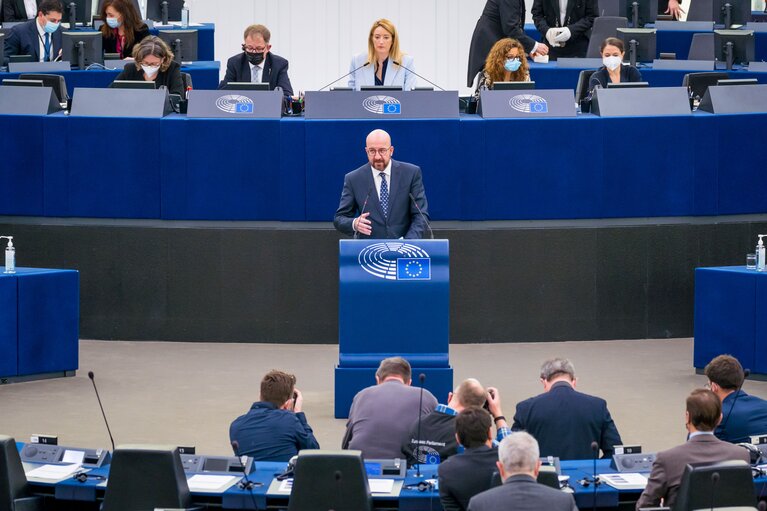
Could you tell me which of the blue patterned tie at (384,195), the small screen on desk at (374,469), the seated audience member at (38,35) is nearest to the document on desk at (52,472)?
the small screen on desk at (374,469)

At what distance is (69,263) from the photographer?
11297 millimetres

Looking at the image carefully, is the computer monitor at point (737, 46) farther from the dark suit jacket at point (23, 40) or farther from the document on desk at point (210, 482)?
the document on desk at point (210, 482)

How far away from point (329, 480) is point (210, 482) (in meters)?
0.67

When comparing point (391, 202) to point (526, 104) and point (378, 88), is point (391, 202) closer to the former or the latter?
point (378, 88)

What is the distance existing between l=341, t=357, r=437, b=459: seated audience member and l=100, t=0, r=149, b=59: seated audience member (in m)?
7.54

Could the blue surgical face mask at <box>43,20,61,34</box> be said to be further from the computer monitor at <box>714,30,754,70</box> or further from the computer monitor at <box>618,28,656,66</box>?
the computer monitor at <box>714,30,754,70</box>

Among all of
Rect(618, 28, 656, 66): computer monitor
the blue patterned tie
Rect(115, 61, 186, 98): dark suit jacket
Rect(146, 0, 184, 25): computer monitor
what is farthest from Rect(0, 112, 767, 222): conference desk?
Rect(146, 0, 184, 25): computer monitor

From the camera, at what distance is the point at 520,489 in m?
5.47

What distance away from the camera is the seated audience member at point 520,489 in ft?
17.8

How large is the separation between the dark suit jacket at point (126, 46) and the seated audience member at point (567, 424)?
7.87 metres

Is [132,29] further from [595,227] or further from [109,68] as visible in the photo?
[595,227]

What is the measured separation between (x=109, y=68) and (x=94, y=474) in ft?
25.8

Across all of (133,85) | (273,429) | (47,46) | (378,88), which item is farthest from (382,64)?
(273,429)

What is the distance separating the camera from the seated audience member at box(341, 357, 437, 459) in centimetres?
702
